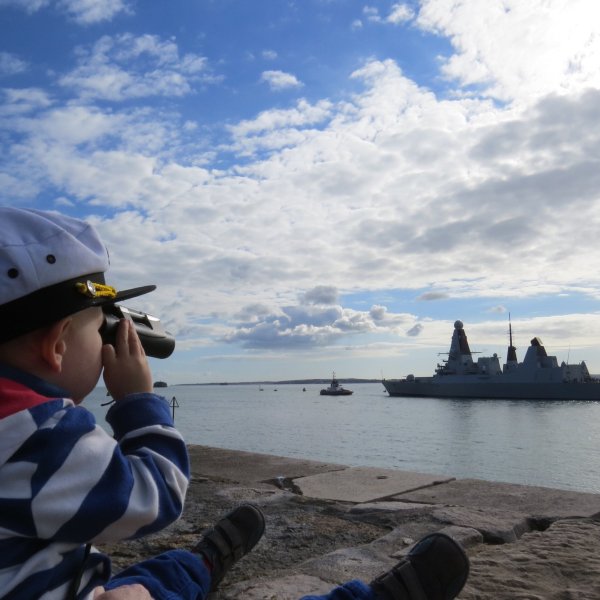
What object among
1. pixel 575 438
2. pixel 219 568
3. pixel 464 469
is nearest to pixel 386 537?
pixel 219 568

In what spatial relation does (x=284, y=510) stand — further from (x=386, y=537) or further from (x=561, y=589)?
(x=561, y=589)

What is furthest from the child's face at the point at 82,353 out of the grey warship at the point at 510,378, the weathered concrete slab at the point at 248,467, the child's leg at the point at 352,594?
the grey warship at the point at 510,378

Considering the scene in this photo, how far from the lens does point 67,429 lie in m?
0.85

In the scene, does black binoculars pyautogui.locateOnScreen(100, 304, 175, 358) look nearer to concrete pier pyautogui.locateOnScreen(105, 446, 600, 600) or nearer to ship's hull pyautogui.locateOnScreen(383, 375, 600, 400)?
concrete pier pyautogui.locateOnScreen(105, 446, 600, 600)

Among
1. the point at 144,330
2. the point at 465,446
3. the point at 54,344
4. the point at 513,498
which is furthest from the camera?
the point at 465,446

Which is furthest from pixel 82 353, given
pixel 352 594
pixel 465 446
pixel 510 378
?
pixel 510 378

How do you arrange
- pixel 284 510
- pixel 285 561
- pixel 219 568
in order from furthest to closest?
pixel 284 510
pixel 285 561
pixel 219 568

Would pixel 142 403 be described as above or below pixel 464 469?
above

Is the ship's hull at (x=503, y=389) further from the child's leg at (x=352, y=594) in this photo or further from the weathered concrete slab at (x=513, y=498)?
the child's leg at (x=352, y=594)

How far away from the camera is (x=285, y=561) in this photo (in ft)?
6.51

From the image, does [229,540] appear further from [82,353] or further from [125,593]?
[82,353]

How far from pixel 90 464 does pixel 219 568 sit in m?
0.85

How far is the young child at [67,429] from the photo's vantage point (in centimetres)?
83

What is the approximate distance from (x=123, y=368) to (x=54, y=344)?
0.14 m
